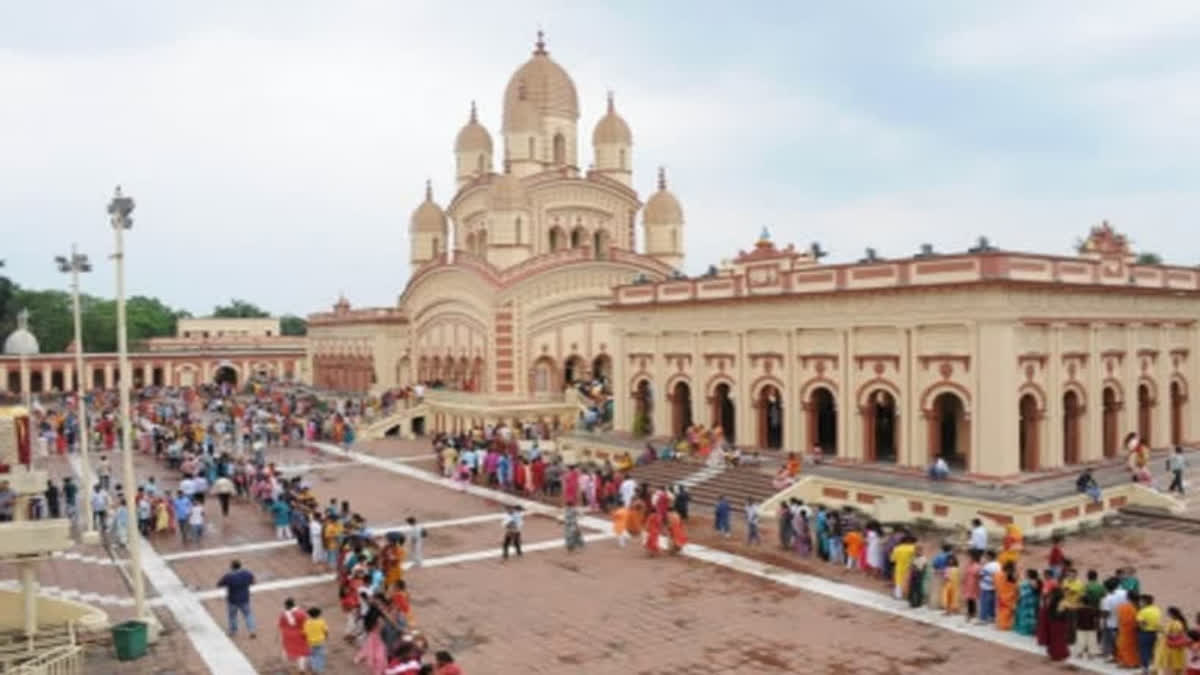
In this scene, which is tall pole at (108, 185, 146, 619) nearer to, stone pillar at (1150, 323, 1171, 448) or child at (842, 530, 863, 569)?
child at (842, 530, 863, 569)

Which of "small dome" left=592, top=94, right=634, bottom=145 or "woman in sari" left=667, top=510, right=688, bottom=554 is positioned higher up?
"small dome" left=592, top=94, right=634, bottom=145

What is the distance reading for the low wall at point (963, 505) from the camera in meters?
21.0

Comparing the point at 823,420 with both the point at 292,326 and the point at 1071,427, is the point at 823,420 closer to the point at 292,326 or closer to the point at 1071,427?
the point at 1071,427

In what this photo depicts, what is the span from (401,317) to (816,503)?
35435mm

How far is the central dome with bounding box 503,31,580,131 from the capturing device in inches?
1935

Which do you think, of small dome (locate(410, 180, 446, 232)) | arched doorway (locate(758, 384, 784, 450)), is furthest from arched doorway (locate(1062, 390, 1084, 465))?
small dome (locate(410, 180, 446, 232))

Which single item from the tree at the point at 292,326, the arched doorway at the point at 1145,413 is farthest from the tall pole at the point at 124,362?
the tree at the point at 292,326

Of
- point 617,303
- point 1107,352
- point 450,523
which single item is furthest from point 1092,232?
point 450,523

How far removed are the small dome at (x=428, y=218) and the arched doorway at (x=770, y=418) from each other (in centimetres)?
3081

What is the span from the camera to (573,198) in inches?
1933

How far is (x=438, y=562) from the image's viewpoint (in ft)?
67.3

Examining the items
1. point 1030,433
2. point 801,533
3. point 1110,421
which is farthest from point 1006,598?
point 1110,421

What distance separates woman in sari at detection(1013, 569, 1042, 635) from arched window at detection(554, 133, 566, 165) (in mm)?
37995

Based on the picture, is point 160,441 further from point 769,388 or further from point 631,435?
point 769,388
